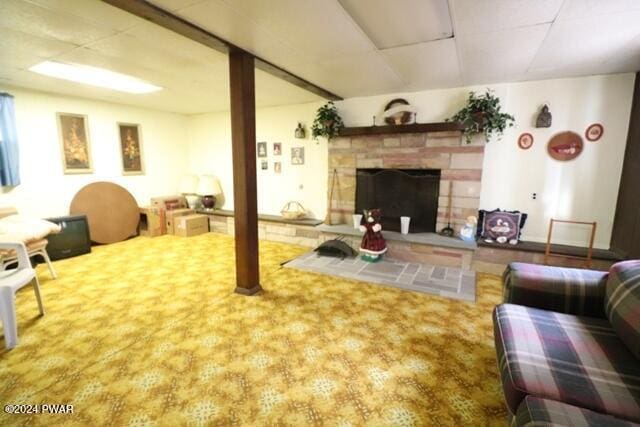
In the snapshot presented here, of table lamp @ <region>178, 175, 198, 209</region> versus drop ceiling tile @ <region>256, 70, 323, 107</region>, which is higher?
drop ceiling tile @ <region>256, 70, 323, 107</region>

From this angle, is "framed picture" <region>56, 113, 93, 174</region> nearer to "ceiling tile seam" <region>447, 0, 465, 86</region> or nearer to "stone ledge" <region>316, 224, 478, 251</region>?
"stone ledge" <region>316, 224, 478, 251</region>

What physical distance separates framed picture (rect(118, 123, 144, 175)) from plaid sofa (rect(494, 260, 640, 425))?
5493 millimetres

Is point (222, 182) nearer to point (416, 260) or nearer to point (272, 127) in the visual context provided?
point (272, 127)

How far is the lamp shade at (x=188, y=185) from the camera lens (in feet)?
18.1

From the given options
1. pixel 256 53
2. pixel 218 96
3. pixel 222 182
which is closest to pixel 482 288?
pixel 256 53

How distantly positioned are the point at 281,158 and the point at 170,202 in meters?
2.24

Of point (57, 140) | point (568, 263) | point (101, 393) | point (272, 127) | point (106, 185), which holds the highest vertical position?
point (272, 127)

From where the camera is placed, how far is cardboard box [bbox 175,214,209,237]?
498 cm

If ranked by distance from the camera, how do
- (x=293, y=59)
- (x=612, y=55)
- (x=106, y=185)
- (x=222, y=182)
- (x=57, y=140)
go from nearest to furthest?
(x=612, y=55) → (x=293, y=59) → (x=57, y=140) → (x=106, y=185) → (x=222, y=182)

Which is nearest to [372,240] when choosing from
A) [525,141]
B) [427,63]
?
[427,63]

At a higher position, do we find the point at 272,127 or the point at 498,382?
the point at 272,127

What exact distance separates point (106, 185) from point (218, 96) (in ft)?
7.62

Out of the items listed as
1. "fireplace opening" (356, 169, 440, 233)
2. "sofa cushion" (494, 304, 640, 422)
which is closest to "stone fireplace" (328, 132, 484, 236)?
"fireplace opening" (356, 169, 440, 233)

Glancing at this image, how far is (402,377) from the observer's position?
5.61 ft
